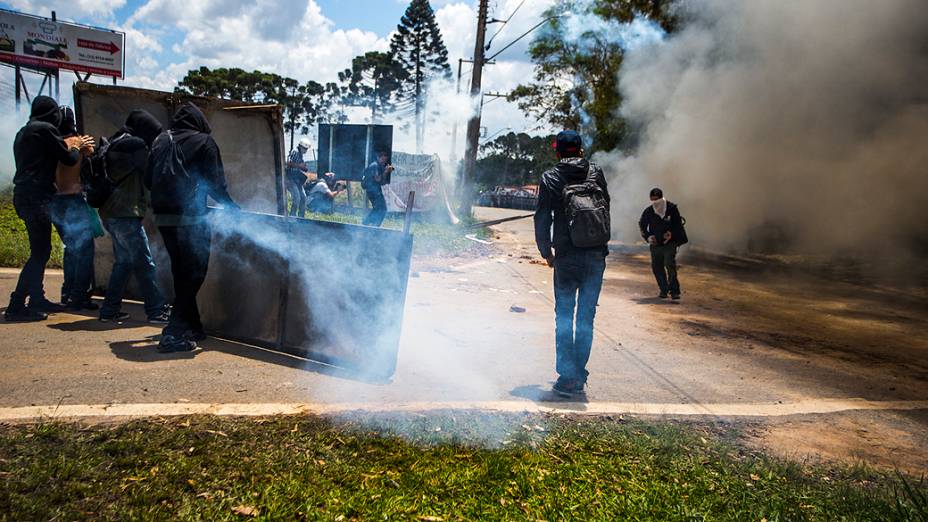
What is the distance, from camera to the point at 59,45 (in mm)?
30125

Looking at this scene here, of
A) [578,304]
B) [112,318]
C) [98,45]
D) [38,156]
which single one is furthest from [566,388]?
[98,45]

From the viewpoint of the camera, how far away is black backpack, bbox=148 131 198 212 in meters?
4.47

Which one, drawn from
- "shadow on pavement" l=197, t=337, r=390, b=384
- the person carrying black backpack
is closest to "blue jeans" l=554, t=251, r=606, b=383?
the person carrying black backpack

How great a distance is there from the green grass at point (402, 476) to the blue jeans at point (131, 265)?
2.38m

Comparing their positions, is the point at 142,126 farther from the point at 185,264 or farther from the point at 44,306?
the point at 44,306

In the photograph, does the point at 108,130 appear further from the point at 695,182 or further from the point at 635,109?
the point at 635,109

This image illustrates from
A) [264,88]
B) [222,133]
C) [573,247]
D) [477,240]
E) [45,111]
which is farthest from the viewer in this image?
[264,88]

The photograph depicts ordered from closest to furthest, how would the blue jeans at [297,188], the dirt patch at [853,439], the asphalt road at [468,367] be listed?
the dirt patch at [853,439]
the asphalt road at [468,367]
the blue jeans at [297,188]

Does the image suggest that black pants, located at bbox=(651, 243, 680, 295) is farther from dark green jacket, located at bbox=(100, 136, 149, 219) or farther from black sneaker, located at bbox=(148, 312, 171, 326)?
dark green jacket, located at bbox=(100, 136, 149, 219)

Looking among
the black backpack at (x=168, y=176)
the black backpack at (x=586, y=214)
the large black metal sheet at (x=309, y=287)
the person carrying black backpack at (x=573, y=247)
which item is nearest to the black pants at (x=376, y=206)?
the large black metal sheet at (x=309, y=287)

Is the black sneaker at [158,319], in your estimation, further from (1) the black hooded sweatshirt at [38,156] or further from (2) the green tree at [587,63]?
(2) the green tree at [587,63]

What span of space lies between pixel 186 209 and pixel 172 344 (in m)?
1.01

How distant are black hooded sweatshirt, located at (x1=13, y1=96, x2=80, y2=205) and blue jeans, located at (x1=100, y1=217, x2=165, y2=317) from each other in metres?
0.56

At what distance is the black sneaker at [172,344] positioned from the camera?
4.61 meters
